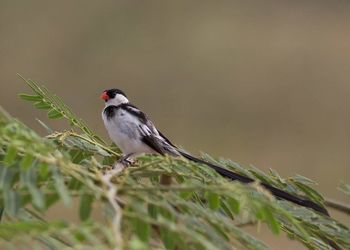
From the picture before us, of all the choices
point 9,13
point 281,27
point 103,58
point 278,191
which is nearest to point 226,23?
point 281,27

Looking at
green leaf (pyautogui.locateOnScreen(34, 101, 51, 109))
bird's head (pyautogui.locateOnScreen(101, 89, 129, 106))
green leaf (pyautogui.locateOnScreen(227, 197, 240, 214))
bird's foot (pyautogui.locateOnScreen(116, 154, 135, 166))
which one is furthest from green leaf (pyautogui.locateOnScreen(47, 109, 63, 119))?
bird's head (pyautogui.locateOnScreen(101, 89, 129, 106))

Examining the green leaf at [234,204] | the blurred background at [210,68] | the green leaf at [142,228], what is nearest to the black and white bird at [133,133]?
the green leaf at [234,204]

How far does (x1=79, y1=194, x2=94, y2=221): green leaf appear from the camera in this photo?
0.87 m

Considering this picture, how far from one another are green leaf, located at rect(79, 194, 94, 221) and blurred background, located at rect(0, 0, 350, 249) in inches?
373

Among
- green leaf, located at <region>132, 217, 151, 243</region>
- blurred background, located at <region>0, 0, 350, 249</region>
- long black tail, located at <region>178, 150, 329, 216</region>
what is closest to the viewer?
green leaf, located at <region>132, 217, 151, 243</region>

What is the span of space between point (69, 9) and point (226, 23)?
9.94 ft

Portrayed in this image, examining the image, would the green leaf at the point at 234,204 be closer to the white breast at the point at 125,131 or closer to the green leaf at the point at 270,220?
the green leaf at the point at 270,220

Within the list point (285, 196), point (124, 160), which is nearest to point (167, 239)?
point (285, 196)

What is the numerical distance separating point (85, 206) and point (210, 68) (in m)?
14.1

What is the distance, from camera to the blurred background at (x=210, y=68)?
39.8ft

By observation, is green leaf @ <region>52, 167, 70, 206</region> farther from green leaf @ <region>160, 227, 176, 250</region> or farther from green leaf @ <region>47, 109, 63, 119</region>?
green leaf @ <region>47, 109, 63, 119</region>

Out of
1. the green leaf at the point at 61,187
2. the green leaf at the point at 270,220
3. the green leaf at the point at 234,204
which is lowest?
the green leaf at the point at 61,187

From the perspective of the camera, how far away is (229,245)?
94 cm

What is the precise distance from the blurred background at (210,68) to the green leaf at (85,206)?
31.1ft
